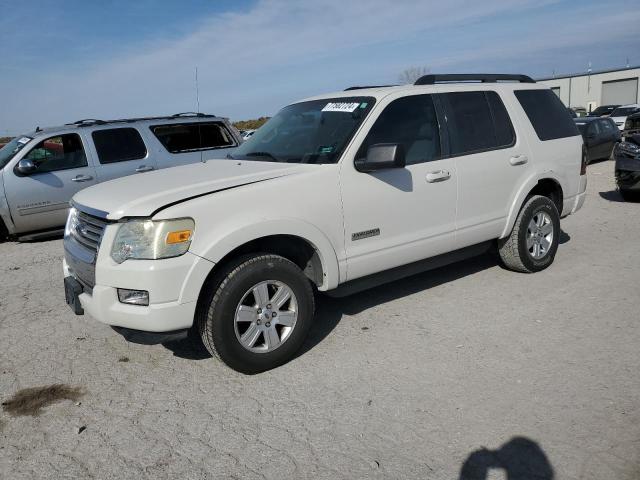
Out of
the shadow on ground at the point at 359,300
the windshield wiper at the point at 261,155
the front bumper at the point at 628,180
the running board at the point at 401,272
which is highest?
the windshield wiper at the point at 261,155

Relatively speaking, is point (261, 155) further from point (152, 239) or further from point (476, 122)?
point (476, 122)

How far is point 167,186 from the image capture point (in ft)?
12.2

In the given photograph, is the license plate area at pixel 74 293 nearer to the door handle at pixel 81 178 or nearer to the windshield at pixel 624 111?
the door handle at pixel 81 178

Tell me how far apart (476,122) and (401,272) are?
63.1 inches

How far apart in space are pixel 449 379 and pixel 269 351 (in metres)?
1.20

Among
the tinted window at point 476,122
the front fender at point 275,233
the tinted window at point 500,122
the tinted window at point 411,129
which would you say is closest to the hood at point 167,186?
the front fender at point 275,233

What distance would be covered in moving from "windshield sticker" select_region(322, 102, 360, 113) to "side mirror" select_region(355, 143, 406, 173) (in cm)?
57

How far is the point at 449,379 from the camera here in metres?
3.55

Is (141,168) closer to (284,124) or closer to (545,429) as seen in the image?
(284,124)

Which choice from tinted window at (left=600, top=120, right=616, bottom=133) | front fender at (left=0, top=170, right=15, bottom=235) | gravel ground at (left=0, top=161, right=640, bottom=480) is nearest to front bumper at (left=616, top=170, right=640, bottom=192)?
gravel ground at (left=0, top=161, right=640, bottom=480)

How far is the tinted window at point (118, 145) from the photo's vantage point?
855cm

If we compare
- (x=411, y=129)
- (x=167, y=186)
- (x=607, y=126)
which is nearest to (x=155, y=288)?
(x=167, y=186)

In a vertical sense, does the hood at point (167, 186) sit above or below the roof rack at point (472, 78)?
below

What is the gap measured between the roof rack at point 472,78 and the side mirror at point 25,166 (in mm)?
5967
